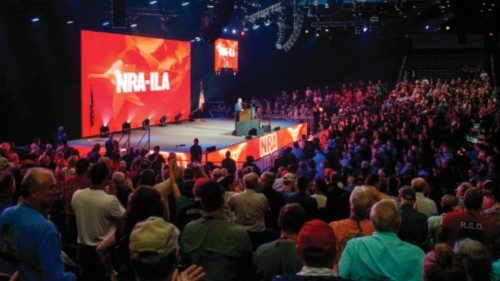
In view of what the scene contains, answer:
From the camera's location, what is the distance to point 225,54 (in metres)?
26.9

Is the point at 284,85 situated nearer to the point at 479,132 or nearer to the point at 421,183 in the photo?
the point at 479,132

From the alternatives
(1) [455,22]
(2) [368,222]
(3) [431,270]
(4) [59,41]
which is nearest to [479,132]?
(4) [59,41]

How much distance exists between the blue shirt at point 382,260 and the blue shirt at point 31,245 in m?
1.54

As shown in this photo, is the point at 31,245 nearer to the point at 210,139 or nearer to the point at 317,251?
the point at 317,251

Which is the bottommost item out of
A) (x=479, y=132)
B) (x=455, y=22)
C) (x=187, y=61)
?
(x=479, y=132)

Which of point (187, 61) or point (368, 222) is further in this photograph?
point (187, 61)

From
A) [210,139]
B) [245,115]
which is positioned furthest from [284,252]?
[245,115]

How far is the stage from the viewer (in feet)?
51.2

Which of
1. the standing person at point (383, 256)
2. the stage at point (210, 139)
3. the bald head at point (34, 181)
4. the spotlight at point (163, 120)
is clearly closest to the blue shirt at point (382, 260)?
the standing person at point (383, 256)

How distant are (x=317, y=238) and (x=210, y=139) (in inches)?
611

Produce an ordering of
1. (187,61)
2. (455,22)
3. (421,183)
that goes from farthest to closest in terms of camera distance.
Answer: (455,22)
(187,61)
(421,183)

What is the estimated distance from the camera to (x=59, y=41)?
1627cm

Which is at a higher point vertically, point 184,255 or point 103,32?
point 103,32

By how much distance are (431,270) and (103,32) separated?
1696 cm
